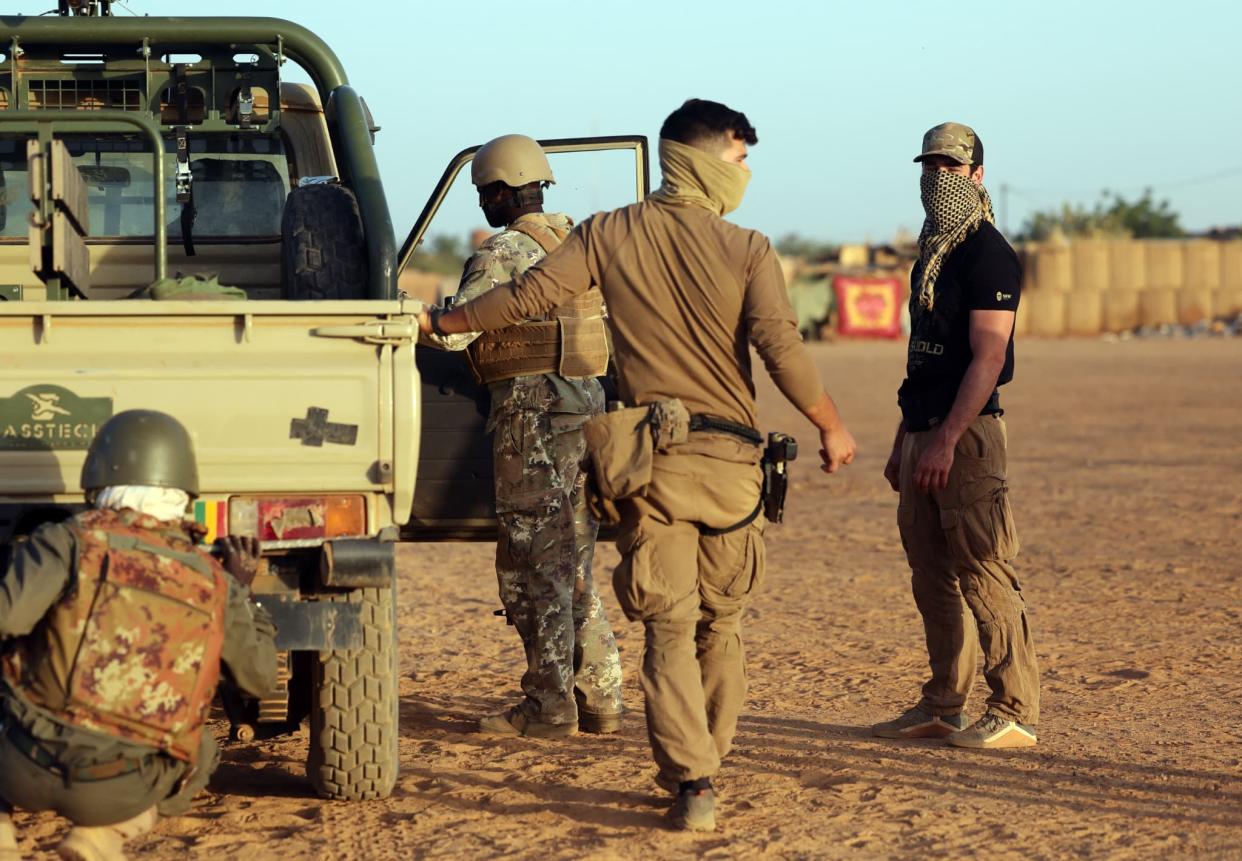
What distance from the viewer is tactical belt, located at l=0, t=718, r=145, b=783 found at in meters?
4.09

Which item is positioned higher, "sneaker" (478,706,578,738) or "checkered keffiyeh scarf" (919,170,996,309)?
"checkered keffiyeh scarf" (919,170,996,309)

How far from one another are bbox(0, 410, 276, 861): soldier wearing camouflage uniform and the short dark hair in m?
1.70

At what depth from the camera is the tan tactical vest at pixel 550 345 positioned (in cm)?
618

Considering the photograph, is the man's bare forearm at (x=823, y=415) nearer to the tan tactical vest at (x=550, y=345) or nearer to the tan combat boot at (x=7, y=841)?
the tan tactical vest at (x=550, y=345)

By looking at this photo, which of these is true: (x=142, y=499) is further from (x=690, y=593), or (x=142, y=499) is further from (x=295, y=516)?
(x=690, y=593)

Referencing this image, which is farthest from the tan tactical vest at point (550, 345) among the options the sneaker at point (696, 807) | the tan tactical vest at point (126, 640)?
the tan tactical vest at point (126, 640)

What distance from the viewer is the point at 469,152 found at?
6664 mm

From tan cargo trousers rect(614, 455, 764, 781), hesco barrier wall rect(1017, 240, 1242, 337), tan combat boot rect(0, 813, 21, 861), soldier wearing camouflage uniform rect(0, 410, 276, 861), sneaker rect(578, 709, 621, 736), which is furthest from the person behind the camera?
hesco barrier wall rect(1017, 240, 1242, 337)

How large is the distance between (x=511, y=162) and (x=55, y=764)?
9.46ft

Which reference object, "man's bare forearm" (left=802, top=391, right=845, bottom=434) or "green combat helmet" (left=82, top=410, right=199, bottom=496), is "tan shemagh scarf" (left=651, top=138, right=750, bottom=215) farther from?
"green combat helmet" (left=82, top=410, right=199, bottom=496)

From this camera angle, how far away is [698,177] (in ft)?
16.8

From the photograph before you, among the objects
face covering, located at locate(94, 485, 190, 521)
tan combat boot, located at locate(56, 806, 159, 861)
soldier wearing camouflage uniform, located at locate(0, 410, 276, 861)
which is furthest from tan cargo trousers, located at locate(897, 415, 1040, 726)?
tan combat boot, located at locate(56, 806, 159, 861)

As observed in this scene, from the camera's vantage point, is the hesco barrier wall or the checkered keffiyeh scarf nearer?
the checkered keffiyeh scarf

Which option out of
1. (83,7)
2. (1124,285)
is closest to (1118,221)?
(1124,285)
